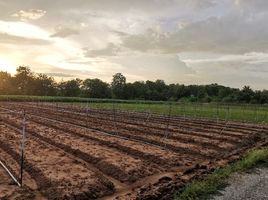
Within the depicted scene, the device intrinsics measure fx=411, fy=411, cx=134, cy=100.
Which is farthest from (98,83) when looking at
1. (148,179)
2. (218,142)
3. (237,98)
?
(148,179)

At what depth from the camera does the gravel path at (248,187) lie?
919 centimetres

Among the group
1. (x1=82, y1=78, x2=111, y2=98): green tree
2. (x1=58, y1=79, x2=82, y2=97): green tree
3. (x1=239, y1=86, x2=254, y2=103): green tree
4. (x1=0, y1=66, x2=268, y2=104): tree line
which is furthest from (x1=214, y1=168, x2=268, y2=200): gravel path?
(x1=58, y1=79, x2=82, y2=97): green tree

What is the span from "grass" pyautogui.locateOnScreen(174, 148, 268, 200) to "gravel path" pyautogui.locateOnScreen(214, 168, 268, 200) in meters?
0.23

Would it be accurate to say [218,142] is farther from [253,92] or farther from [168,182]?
[253,92]

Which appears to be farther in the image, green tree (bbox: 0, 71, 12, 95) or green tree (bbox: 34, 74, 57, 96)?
green tree (bbox: 34, 74, 57, 96)

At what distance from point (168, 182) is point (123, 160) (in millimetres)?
2935

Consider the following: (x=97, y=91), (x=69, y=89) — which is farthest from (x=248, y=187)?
(x=69, y=89)

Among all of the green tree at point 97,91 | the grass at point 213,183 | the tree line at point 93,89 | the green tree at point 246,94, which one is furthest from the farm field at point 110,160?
the green tree at point 97,91

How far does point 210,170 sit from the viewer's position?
12.3 m

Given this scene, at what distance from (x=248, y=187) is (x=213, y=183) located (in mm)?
843

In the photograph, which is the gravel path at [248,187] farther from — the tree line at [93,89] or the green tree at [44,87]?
the green tree at [44,87]

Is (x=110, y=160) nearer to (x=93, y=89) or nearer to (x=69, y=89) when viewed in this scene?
(x=93, y=89)

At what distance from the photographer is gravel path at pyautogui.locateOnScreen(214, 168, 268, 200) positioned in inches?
362

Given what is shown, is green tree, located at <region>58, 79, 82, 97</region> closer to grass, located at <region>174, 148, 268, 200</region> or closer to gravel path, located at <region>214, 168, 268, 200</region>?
grass, located at <region>174, 148, 268, 200</region>
